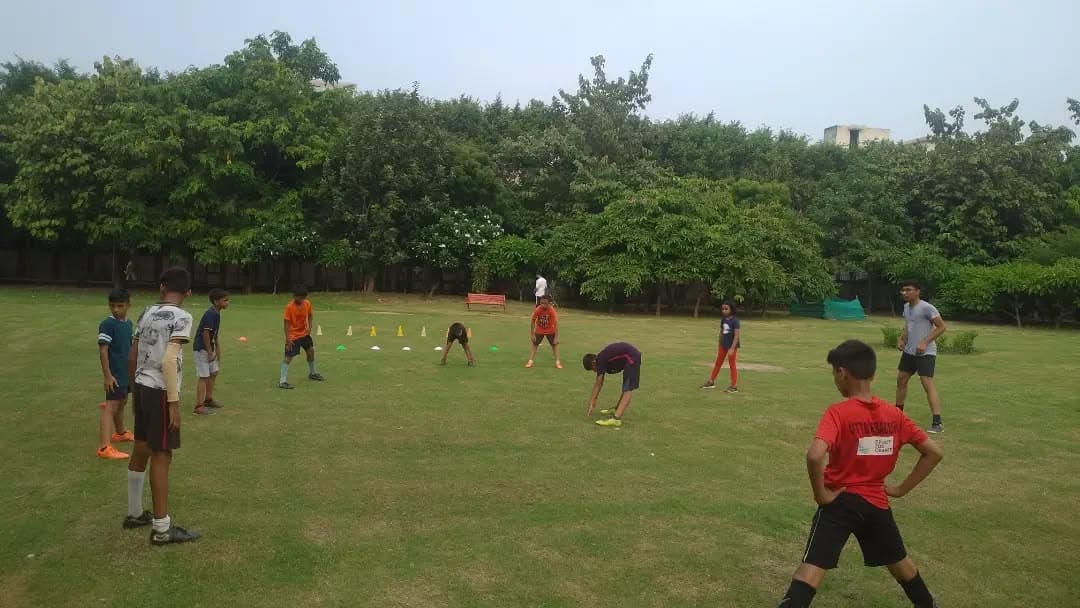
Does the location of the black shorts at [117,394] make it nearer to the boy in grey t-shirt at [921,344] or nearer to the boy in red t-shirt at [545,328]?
the boy in red t-shirt at [545,328]

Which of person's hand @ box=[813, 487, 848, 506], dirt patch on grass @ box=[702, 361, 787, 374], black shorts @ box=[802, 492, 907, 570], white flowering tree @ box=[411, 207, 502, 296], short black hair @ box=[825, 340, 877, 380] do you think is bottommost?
dirt patch on grass @ box=[702, 361, 787, 374]

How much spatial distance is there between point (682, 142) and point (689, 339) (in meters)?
22.2

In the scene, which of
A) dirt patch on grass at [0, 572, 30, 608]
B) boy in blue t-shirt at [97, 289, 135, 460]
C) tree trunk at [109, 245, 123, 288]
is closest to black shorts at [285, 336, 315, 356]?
boy in blue t-shirt at [97, 289, 135, 460]

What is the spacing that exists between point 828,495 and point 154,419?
4078 millimetres

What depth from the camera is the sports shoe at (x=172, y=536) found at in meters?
5.04

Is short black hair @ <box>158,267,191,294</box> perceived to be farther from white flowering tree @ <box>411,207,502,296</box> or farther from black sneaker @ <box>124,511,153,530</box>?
white flowering tree @ <box>411,207,502,296</box>

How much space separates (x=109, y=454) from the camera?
23.3ft

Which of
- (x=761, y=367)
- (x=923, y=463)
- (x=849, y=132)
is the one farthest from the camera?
(x=849, y=132)

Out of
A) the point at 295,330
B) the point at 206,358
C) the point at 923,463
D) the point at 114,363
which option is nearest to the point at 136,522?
the point at 114,363

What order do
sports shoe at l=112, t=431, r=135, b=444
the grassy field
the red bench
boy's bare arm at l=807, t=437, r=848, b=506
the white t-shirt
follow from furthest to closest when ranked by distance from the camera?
1. the red bench
2. sports shoe at l=112, t=431, r=135, b=444
3. the white t-shirt
4. the grassy field
5. boy's bare arm at l=807, t=437, r=848, b=506

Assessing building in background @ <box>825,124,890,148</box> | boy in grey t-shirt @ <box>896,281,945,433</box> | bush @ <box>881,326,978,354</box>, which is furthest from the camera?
building in background @ <box>825,124,890,148</box>

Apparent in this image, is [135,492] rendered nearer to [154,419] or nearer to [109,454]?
[154,419]

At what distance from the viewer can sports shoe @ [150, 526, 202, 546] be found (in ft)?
16.5

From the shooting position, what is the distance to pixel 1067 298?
95.6ft
